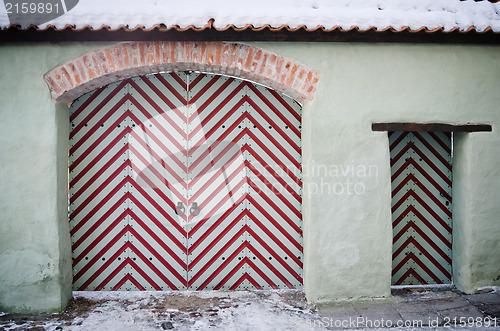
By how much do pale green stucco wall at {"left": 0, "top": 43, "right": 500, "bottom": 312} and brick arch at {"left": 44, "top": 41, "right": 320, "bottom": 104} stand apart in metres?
0.13

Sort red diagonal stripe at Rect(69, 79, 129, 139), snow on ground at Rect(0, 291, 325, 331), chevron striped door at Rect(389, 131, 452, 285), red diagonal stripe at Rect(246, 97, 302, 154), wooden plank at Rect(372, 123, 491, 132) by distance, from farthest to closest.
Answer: chevron striped door at Rect(389, 131, 452, 285), red diagonal stripe at Rect(246, 97, 302, 154), red diagonal stripe at Rect(69, 79, 129, 139), wooden plank at Rect(372, 123, 491, 132), snow on ground at Rect(0, 291, 325, 331)

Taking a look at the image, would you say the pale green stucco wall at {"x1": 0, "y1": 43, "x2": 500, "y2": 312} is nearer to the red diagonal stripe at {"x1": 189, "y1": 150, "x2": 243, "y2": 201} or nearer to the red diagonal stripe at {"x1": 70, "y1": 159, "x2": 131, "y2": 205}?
the red diagonal stripe at {"x1": 70, "y1": 159, "x2": 131, "y2": 205}

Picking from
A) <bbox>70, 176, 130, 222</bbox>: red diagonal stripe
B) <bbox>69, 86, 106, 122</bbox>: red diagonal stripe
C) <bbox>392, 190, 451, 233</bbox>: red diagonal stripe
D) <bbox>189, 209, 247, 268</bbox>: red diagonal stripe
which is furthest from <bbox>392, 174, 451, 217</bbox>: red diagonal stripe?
<bbox>69, 86, 106, 122</bbox>: red diagonal stripe

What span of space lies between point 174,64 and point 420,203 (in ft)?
11.9

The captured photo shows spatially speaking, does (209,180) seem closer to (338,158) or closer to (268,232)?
(268,232)

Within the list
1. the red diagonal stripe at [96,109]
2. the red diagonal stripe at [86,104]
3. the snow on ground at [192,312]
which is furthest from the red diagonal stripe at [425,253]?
the red diagonal stripe at [86,104]

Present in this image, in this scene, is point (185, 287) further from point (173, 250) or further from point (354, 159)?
point (354, 159)

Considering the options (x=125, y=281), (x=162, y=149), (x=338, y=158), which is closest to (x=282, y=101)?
(x=338, y=158)

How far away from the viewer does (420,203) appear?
464 cm

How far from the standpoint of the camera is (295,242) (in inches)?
179

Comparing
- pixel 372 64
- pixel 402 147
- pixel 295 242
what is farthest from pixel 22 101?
pixel 402 147

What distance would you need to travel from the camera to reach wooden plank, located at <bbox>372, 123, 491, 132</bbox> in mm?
4102

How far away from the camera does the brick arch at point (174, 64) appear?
12.8 feet

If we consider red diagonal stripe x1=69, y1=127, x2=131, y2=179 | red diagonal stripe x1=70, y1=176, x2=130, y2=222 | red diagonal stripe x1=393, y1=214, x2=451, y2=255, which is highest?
red diagonal stripe x1=69, y1=127, x2=131, y2=179
